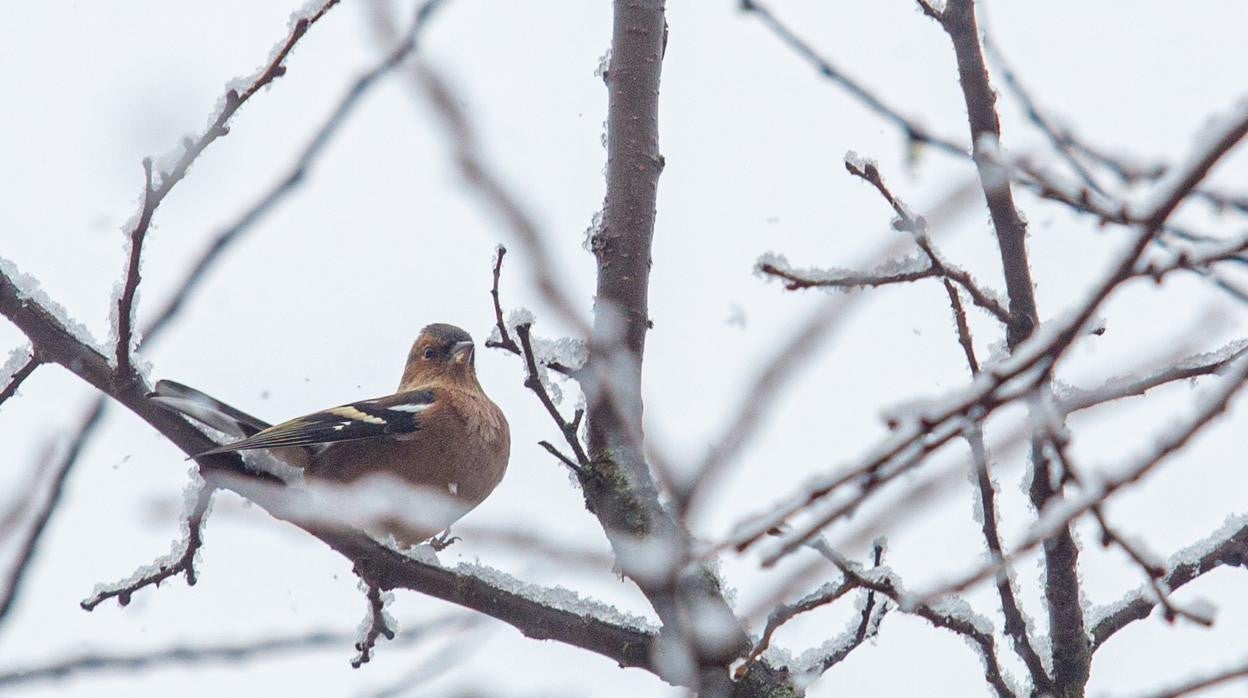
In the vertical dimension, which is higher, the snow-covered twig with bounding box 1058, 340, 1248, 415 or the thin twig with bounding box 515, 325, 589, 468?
the thin twig with bounding box 515, 325, 589, 468

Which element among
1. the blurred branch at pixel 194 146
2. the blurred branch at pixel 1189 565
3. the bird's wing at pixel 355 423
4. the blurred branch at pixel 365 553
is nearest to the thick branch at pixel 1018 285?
the blurred branch at pixel 1189 565

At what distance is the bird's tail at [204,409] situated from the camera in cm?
296

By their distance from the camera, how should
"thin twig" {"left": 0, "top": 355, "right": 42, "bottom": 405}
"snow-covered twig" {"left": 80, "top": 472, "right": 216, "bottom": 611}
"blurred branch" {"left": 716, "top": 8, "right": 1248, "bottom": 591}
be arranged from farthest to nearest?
"snow-covered twig" {"left": 80, "top": 472, "right": 216, "bottom": 611}, "thin twig" {"left": 0, "top": 355, "right": 42, "bottom": 405}, "blurred branch" {"left": 716, "top": 8, "right": 1248, "bottom": 591}

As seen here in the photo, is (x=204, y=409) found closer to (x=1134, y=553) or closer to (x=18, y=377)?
(x=18, y=377)

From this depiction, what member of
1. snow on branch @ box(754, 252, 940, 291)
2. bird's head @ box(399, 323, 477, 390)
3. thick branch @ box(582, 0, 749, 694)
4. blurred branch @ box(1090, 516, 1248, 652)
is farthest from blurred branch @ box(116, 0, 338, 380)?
bird's head @ box(399, 323, 477, 390)

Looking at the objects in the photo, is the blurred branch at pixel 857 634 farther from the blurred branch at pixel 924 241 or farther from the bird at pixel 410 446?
the bird at pixel 410 446

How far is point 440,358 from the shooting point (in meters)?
6.84

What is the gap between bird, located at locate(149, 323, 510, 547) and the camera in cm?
530

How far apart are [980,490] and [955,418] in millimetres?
1000

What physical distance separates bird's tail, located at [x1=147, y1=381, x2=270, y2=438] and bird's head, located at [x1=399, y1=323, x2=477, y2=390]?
154 cm

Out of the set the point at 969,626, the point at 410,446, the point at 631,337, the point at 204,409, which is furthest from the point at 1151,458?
the point at 410,446

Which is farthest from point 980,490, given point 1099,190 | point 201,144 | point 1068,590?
point 201,144

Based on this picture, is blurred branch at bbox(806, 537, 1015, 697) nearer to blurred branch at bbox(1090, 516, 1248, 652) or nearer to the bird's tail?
blurred branch at bbox(1090, 516, 1248, 652)

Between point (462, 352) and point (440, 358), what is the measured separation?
0.12m
